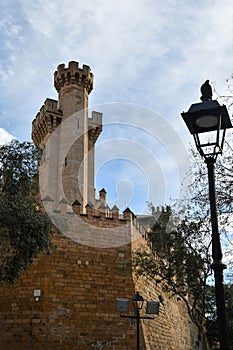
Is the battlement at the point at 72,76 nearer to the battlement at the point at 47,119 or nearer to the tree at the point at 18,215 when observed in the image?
the battlement at the point at 47,119

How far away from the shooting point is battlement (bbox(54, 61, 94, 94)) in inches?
1204

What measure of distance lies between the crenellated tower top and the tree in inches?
660

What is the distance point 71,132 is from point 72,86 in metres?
3.53

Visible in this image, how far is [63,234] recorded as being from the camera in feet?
57.6

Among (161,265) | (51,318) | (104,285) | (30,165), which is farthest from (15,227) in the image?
(161,265)

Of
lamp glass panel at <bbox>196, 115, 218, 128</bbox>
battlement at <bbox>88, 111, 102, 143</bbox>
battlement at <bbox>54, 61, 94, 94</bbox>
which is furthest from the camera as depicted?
battlement at <bbox>88, 111, 102, 143</bbox>

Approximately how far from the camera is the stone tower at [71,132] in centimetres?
2834

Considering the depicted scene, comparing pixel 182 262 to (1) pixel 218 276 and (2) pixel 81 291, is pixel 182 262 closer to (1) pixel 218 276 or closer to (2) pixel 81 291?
(2) pixel 81 291

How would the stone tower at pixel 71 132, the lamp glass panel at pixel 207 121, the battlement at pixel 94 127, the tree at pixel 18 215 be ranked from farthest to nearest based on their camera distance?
the battlement at pixel 94 127, the stone tower at pixel 71 132, the tree at pixel 18 215, the lamp glass panel at pixel 207 121

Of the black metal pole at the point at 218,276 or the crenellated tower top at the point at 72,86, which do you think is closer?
the black metal pole at the point at 218,276

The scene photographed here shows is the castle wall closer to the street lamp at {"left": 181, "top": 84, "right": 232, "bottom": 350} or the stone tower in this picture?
the stone tower

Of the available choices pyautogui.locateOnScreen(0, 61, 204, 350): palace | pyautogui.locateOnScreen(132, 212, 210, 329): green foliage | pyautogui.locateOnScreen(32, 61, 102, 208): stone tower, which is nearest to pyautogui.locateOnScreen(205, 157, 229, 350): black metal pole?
pyautogui.locateOnScreen(0, 61, 204, 350): palace

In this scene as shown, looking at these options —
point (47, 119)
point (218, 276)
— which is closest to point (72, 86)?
point (47, 119)

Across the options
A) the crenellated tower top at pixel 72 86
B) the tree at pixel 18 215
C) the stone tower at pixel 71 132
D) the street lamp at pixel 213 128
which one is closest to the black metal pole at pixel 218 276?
the street lamp at pixel 213 128
